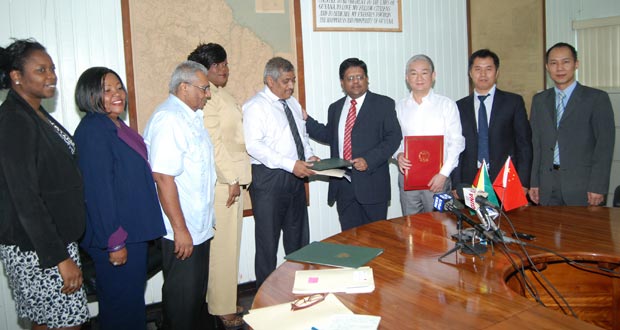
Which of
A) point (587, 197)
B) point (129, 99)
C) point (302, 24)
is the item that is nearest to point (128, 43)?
point (129, 99)

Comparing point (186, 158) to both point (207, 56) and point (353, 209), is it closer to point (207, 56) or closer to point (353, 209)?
point (207, 56)

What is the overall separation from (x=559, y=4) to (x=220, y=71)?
4.16 meters

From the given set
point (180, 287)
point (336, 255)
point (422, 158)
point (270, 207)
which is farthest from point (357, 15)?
point (180, 287)

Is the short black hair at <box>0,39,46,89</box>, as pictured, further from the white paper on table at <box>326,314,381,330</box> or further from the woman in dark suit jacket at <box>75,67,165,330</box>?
the white paper on table at <box>326,314,381,330</box>

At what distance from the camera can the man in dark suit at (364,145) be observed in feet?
10.9

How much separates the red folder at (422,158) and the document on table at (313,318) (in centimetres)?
186

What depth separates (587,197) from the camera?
313 centimetres

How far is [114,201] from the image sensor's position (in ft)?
6.91

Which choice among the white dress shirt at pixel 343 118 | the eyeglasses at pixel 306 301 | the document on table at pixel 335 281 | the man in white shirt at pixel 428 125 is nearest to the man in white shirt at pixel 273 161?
the white dress shirt at pixel 343 118

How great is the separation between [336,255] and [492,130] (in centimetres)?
188

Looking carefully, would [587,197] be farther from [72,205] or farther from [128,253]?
[72,205]

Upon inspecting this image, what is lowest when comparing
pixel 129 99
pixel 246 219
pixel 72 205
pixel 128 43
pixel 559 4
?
pixel 246 219

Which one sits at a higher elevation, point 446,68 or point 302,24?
point 302,24

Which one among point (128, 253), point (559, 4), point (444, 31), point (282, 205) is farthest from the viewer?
point (559, 4)
